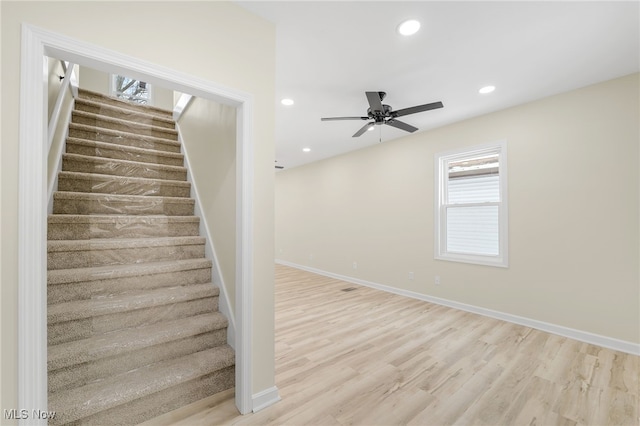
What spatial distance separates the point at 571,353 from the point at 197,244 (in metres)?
3.79

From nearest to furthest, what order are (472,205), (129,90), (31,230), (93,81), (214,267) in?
(31,230), (214,267), (472,205), (93,81), (129,90)

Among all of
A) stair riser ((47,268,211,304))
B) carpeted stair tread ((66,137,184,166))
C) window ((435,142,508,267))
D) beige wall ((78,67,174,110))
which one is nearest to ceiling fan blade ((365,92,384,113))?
window ((435,142,508,267))

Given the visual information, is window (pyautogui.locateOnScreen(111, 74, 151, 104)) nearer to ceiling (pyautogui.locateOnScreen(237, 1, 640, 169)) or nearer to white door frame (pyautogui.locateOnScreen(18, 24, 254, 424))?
ceiling (pyautogui.locateOnScreen(237, 1, 640, 169))

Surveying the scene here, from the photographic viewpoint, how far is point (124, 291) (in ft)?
7.00

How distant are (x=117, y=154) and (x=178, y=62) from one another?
6.70ft

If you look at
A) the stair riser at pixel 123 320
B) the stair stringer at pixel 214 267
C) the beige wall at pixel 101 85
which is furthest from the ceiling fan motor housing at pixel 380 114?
the beige wall at pixel 101 85

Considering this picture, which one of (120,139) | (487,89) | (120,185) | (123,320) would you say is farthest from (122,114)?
(487,89)

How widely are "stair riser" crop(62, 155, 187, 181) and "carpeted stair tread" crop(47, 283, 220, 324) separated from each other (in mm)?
1441

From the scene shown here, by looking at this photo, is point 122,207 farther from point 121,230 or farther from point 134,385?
point 134,385

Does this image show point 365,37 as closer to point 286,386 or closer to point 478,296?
point 286,386

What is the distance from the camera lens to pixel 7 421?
3.74 ft

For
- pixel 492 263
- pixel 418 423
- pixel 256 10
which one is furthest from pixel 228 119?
pixel 492 263

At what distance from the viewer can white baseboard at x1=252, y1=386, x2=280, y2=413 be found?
5.94 ft

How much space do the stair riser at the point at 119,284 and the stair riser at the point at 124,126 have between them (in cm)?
211
